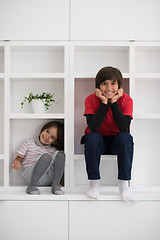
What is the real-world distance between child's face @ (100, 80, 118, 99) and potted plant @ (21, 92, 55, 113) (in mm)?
386

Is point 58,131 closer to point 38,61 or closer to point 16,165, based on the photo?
point 16,165

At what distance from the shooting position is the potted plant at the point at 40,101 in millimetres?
1804

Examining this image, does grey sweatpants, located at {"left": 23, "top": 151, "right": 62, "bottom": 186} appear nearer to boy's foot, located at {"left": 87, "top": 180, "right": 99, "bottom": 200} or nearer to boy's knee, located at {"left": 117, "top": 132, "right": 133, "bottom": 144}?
boy's foot, located at {"left": 87, "top": 180, "right": 99, "bottom": 200}

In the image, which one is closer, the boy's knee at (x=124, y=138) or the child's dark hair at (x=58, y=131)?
the boy's knee at (x=124, y=138)

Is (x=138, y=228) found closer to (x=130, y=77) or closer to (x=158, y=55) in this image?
(x=130, y=77)

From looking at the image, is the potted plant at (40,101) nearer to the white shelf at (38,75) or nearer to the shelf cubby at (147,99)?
the white shelf at (38,75)

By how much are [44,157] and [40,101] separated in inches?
14.7

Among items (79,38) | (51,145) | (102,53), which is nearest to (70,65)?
(79,38)

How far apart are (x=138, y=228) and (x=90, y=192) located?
34cm

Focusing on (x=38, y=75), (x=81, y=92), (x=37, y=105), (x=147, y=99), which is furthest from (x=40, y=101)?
(x=147, y=99)

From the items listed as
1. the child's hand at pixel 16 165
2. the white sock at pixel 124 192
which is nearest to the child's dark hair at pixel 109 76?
the white sock at pixel 124 192

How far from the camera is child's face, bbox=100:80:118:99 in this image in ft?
5.42

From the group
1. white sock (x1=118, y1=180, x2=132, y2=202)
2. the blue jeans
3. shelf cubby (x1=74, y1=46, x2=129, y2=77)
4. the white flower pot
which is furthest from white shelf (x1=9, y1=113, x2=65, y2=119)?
white sock (x1=118, y1=180, x2=132, y2=202)

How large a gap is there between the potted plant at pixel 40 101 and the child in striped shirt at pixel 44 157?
0.39 feet
